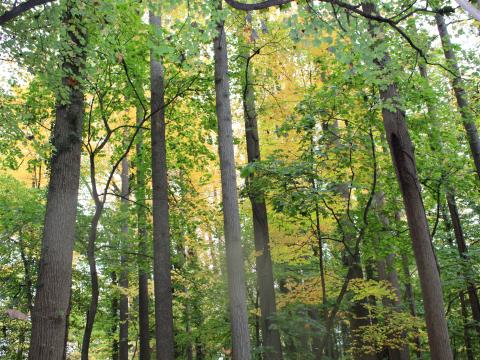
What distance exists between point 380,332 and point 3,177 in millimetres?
11979

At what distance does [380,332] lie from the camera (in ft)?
28.5

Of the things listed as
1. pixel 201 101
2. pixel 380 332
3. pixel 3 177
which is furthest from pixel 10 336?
pixel 380 332

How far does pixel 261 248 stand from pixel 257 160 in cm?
209

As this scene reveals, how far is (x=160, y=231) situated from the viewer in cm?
804

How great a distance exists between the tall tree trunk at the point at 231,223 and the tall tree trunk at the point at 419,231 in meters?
2.75

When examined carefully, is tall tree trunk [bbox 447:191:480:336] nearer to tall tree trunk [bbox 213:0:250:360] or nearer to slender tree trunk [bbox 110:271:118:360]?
tall tree trunk [bbox 213:0:250:360]

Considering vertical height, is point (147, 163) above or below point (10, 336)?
above

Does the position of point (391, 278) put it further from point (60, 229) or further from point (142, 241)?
point (60, 229)

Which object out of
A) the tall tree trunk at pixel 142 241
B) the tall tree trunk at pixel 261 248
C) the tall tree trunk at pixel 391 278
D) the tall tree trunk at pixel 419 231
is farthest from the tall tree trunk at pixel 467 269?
the tall tree trunk at pixel 142 241

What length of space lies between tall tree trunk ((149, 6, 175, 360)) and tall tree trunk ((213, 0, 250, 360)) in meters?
1.33

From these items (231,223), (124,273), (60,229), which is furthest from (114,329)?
(60,229)

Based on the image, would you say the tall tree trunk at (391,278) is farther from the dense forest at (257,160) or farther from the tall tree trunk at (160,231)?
the tall tree trunk at (160,231)

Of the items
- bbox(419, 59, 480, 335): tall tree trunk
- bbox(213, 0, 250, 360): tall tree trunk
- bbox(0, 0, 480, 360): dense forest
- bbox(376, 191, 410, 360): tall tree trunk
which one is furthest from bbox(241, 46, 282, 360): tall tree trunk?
bbox(419, 59, 480, 335): tall tree trunk

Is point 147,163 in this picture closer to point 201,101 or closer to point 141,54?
point 201,101
